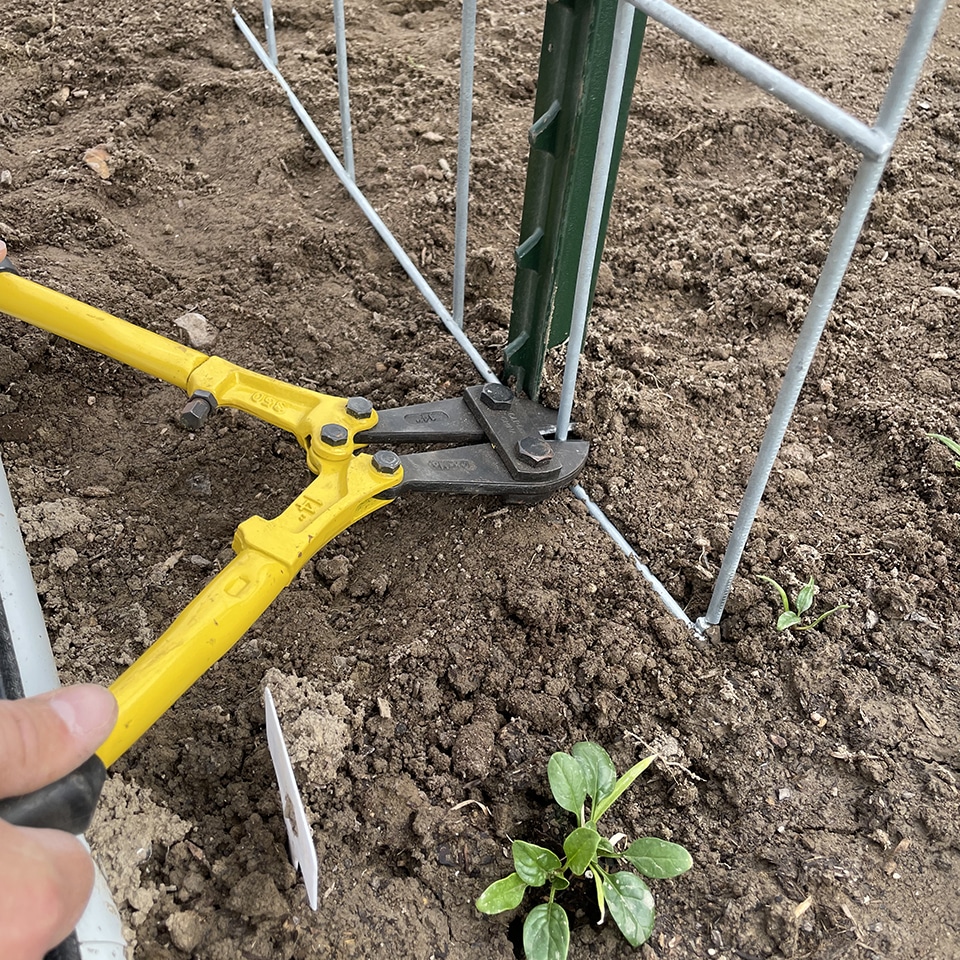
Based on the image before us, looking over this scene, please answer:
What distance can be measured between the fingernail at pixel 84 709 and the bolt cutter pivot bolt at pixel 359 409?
2.19 ft

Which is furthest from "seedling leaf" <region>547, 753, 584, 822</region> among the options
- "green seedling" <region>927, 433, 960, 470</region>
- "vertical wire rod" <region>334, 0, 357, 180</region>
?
"vertical wire rod" <region>334, 0, 357, 180</region>

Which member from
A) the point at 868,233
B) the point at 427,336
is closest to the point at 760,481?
the point at 427,336

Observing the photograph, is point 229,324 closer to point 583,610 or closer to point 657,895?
point 583,610

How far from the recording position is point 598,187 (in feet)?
4.06

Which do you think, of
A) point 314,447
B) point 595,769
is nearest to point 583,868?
point 595,769

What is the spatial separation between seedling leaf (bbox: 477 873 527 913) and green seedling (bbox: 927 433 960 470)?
103 cm

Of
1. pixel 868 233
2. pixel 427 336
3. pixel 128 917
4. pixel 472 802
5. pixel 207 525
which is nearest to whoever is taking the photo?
pixel 128 917

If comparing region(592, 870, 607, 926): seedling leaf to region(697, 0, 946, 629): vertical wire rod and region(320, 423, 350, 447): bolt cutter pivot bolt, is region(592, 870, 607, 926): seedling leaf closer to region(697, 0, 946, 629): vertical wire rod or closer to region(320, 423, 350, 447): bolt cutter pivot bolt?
region(697, 0, 946, 629): vertical wire rod

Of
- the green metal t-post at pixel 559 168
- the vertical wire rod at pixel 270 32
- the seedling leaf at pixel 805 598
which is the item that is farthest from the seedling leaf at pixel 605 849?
the vertical wire rod at pixel 270 32

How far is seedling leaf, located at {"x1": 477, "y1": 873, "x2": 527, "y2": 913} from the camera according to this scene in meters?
1.07

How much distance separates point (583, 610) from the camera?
4.47 ft

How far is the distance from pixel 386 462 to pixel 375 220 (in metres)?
0.90

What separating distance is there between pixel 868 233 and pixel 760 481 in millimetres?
1129

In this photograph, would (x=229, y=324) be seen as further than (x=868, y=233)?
No
